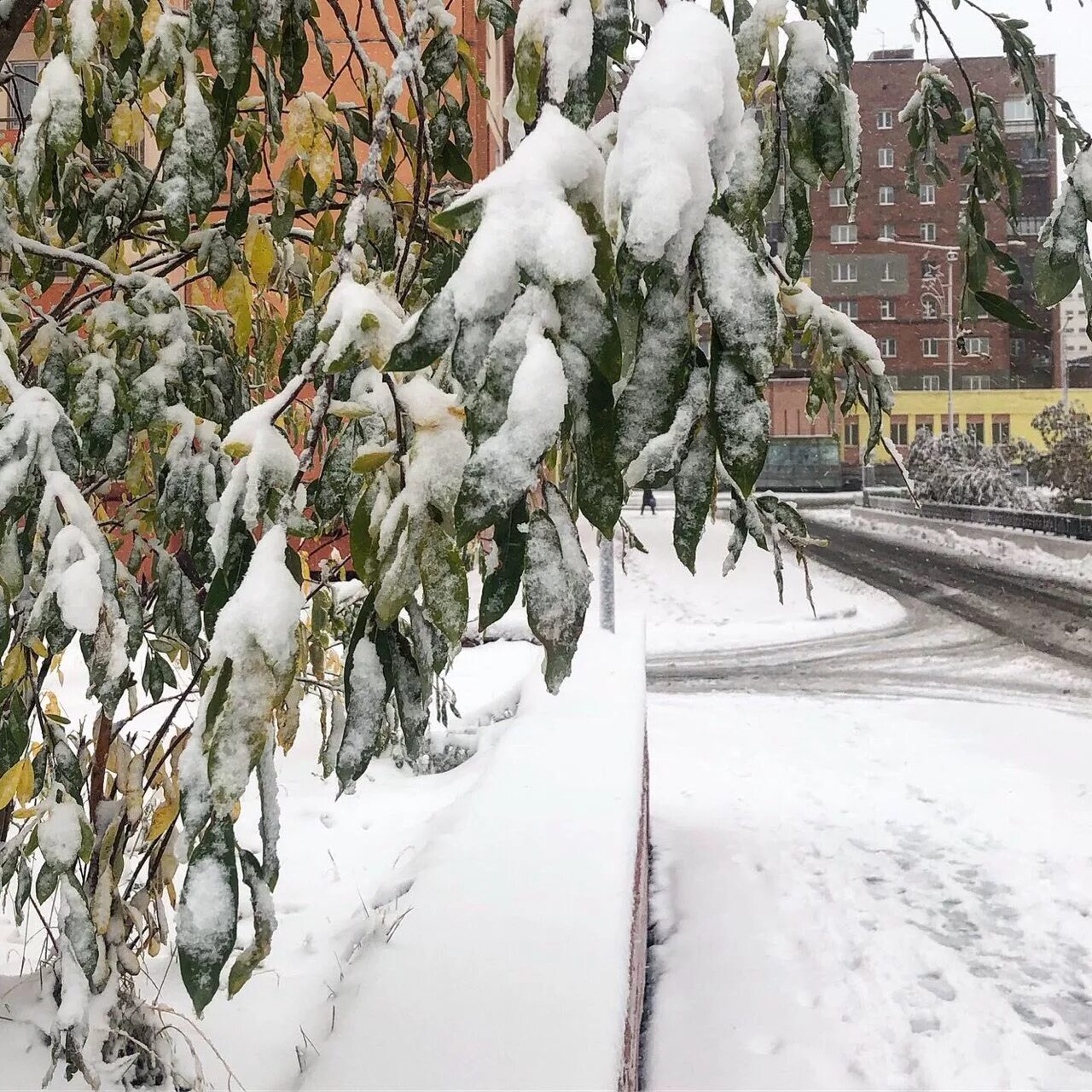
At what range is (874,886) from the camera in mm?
4504

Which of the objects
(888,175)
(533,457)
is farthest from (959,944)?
(888,175)

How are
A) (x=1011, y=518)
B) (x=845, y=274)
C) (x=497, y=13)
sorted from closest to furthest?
(x=497, y=13)
(x=1011, y=518)
(x=845, y=274)

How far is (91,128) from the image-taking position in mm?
1693

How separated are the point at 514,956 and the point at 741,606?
40.6 feet

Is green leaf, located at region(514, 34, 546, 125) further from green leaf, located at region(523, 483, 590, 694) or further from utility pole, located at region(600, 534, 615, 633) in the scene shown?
utility pole, located at region(600, 534, 615, 633)

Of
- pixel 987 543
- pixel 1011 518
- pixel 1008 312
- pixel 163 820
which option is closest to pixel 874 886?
pixel 163 820

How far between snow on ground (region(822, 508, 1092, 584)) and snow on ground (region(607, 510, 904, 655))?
9.17 ft

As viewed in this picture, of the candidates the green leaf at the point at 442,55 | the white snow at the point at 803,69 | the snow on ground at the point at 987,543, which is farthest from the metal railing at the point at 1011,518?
the white snow at the point at 803,69

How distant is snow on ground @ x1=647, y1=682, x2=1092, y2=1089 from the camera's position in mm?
3225

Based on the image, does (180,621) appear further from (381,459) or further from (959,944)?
(959,944)

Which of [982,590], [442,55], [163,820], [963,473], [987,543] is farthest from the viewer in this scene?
[963,473]

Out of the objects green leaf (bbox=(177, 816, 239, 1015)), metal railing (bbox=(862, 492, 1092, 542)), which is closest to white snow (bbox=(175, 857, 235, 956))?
green leaf (bbox=(177, 816, 239, 1015))

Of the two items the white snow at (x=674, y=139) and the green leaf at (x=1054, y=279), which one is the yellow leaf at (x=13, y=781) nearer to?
the white snow at (x=674, y=139)

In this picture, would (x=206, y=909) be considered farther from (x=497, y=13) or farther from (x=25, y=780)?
(x=497, y=13)
